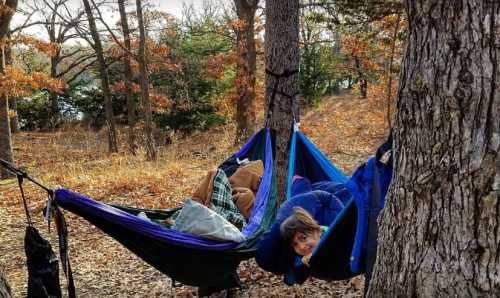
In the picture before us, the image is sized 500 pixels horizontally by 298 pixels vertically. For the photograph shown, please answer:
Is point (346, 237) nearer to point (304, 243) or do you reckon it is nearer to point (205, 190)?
point (304, 243)

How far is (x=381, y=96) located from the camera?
852 centimetres

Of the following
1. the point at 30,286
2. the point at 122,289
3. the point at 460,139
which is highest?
the point at 460,139

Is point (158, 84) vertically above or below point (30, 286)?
above

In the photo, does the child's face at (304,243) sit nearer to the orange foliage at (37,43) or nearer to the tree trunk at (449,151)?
the tree trunk at (449,151)

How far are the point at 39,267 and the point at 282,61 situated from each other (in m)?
2.03

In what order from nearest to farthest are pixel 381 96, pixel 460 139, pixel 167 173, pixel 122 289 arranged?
1. pixel 460 139
2. pixel 122 289
3. pixel 167 173
4. pixel 381 96

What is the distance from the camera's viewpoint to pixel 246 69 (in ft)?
27.8

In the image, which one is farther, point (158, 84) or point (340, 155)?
point (158, 84)

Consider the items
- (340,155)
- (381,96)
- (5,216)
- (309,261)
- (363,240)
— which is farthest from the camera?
(381,96)

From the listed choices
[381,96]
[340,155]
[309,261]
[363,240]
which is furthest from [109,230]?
[381,96]

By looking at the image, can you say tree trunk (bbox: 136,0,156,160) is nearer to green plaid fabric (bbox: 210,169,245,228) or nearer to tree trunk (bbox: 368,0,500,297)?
green plaid fabric (bbox: 210,169,245,228)

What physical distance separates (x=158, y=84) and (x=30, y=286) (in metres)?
9.59

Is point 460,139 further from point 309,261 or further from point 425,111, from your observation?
point 309,261

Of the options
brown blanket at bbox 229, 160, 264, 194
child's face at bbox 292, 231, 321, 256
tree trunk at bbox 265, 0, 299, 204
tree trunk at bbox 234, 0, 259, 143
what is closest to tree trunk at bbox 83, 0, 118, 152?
tree trunk at bbox 234, 0, 259, 143
